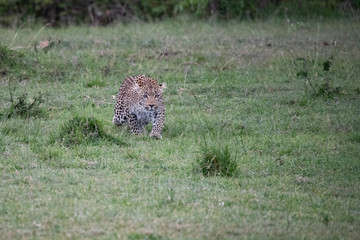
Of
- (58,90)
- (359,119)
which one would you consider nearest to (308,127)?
(359,119)

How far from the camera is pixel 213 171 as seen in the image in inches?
333

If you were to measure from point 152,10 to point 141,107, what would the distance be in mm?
11955

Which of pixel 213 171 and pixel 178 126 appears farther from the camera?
pixel 178 126

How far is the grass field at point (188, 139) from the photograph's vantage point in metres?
6.85

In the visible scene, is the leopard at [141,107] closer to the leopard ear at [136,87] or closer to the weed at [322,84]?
the leopard ear at [136,87]

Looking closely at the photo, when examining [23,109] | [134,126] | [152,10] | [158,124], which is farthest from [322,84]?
[152,10]

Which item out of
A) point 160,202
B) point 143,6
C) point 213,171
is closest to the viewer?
point 160,202

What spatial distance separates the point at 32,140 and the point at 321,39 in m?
9.32

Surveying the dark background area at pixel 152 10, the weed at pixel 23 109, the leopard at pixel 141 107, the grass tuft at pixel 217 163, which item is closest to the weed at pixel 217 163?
the grass tuft at pixel 217 163

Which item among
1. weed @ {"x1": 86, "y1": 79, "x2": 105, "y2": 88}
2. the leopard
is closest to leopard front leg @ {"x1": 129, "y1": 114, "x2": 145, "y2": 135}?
the leopard

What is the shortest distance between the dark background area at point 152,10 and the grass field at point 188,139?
92.4 inches

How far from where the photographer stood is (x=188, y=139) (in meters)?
10.2

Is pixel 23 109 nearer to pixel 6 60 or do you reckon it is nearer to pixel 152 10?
pixel 6 60

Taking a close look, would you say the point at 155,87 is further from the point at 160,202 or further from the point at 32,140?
the point at 160,202
